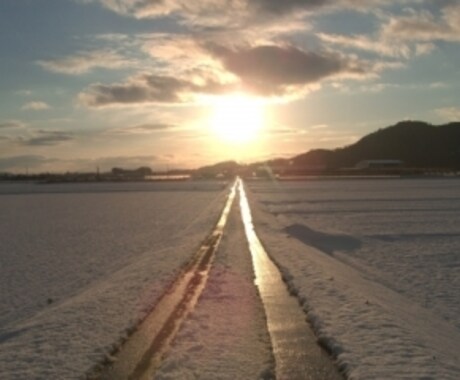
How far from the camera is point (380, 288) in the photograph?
13648 mm

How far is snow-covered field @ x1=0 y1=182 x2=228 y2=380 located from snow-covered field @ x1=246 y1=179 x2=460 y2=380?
10.3 feet

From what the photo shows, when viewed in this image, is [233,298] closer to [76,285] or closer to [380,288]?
[380,288]

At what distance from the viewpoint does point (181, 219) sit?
3388cm

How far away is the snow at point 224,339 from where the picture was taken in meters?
7.77

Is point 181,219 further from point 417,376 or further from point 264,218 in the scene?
point 417,376

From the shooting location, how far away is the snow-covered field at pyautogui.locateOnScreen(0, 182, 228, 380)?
8688mm

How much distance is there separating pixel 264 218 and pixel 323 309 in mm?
22227

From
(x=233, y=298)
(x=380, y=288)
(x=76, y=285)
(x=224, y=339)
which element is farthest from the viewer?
(x=76, y=285)

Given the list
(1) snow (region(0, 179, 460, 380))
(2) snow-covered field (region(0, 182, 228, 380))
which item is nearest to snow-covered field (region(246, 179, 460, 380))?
(1) snow (region(0, 179, 460, 380))

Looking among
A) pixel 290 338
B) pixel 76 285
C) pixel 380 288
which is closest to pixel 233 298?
pixel 290 338

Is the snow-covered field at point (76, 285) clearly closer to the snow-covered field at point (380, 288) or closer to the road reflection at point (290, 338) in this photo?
the road reflection at point (290, 338)

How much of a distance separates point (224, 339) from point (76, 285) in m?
6.03

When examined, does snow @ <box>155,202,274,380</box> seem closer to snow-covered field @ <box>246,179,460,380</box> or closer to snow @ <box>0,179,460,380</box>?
snow @ <box>0,179,460,380</box>

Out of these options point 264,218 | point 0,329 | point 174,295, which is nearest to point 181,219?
point 264,218
